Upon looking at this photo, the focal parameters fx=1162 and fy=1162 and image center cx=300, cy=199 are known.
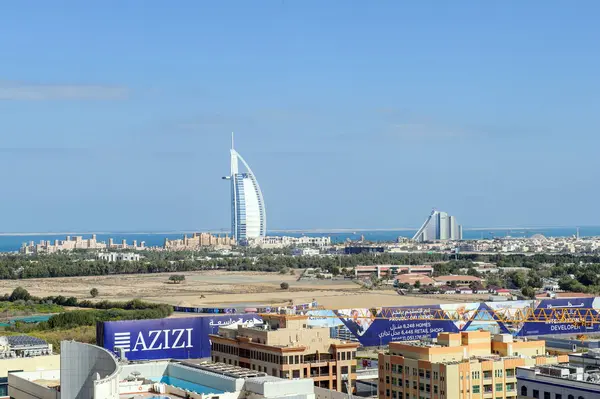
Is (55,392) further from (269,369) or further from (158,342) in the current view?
(158,342)

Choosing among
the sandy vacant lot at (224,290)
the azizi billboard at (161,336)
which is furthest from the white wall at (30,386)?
the sandy vacant lot at (224,290)

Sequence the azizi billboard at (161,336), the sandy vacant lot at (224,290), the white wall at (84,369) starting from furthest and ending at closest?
Answer: 1. the sandy vacant lot at (224,290)
2. the azizi billboard at (161,336)
3. the white wall at (84,369)

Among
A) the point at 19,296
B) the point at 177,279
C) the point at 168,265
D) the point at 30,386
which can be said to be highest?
the point at 30,386

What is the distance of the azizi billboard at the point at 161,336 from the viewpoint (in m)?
51.7

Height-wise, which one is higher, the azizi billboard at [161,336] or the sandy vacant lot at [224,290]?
the azizi billboard at [161,336]

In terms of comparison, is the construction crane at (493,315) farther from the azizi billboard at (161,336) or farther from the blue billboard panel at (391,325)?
the azizi billboard at (161,336)

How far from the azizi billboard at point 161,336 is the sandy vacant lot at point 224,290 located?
29775mm

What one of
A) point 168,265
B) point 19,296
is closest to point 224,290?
point 19,296

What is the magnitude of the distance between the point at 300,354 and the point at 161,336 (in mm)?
16006

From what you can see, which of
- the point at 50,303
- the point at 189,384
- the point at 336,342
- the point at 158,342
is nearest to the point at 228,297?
the point at 50,303

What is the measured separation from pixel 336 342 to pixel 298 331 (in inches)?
55.7

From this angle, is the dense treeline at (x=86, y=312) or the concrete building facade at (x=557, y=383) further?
the dense treeline at (x=86, y=312)

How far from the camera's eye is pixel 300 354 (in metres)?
38.3

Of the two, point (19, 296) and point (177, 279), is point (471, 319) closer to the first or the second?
point (19, 296)
